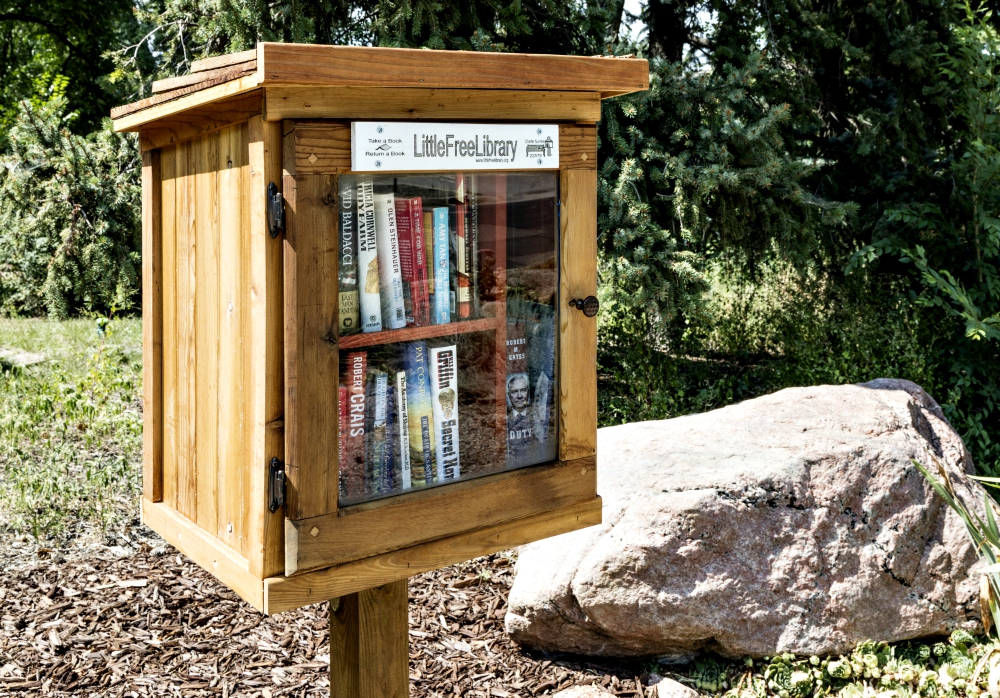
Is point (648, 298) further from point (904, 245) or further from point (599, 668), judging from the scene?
point (599, 668)

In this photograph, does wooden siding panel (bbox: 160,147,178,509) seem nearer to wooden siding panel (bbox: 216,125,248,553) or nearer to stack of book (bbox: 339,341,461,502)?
wooden siding panel (bbox: 216,125,248,553)

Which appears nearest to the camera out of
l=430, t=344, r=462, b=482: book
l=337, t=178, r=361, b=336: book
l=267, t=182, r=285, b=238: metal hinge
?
l=267, t=182, r=285, b=238: metal hinge

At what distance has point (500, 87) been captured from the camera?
1906 millimetres

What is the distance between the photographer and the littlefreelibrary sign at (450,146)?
1.83m

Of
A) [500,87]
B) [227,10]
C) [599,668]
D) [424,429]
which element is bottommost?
[599,668]

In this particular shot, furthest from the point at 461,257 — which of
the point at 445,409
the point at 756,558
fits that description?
the point at 756,558

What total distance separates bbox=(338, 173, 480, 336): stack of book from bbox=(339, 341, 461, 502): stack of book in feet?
0.26

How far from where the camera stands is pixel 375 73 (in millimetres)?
1729

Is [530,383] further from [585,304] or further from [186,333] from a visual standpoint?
[186,333]

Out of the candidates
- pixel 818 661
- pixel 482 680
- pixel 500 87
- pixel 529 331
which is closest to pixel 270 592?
pixel 529 331

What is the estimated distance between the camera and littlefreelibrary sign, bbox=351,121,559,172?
183 cm

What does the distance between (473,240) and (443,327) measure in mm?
204

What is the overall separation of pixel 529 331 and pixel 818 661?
2.13m

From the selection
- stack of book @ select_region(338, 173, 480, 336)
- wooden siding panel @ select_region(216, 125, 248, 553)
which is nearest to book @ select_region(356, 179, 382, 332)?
stack of book @ select_region(338, 173, 480, 336)
